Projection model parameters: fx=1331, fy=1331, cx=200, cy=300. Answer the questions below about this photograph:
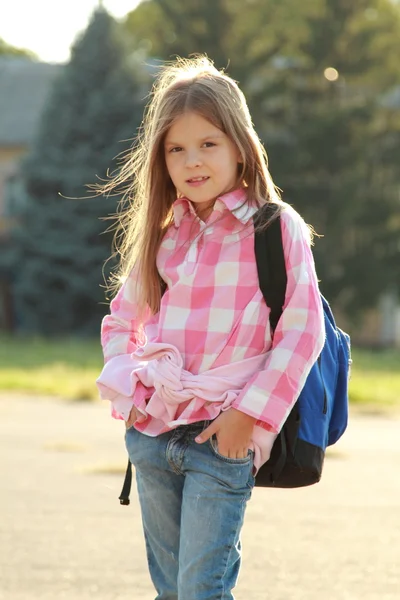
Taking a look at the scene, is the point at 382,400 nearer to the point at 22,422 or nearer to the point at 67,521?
the point at 22,422

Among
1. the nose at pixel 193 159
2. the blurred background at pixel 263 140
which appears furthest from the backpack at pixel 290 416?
the blurred background at pixel 263 140

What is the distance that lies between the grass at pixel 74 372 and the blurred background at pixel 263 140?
195 inches

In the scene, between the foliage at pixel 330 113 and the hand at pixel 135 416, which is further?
the foliage at pixel 330 113

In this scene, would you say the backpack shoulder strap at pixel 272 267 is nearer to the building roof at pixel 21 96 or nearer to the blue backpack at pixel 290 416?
the blue backpack at pixel 290 416

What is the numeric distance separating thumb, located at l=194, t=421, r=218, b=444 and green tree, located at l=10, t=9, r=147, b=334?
31.3 metres

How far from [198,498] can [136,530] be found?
3523mm

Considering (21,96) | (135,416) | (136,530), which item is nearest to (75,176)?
(21,96)

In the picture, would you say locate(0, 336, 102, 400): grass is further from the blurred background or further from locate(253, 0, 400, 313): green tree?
locate(253, 0, 400, 313): green tree

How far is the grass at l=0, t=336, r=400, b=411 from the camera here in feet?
51.6

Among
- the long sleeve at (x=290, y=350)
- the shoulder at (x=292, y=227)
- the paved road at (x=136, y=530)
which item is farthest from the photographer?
A: the paved road at (x=136, y=530)

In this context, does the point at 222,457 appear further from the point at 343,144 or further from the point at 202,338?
the point at 343,144

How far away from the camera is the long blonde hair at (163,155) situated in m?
3.71

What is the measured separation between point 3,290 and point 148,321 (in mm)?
37688

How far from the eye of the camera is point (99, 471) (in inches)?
358
